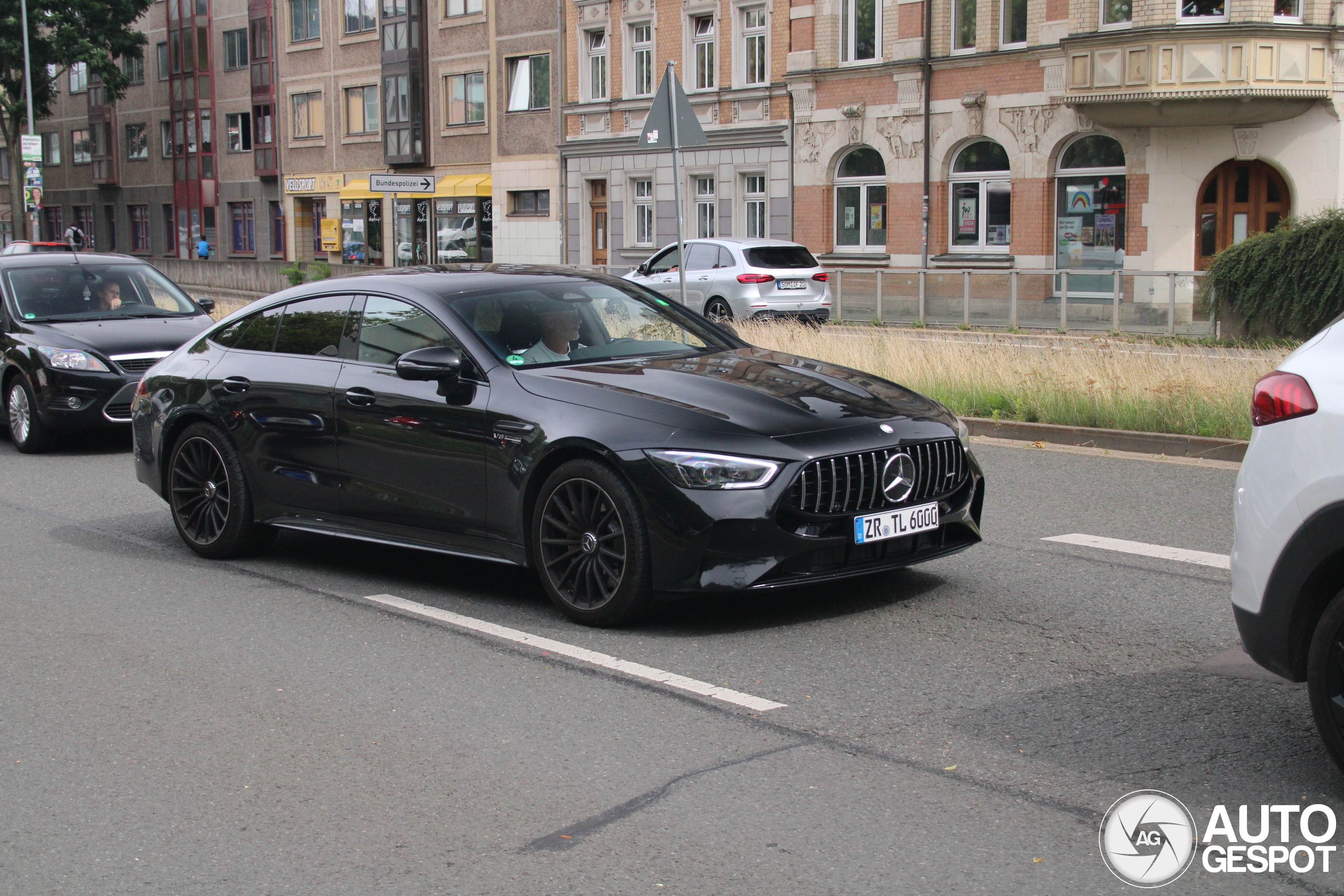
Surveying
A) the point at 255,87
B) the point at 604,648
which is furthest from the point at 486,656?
the point at 255,87

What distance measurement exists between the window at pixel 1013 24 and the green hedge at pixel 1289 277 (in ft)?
37.6

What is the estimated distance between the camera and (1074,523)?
28.1ft

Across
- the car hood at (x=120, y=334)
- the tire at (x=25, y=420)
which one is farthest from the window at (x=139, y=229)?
the tire at (x=25, y=420)

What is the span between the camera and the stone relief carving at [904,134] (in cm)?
3453

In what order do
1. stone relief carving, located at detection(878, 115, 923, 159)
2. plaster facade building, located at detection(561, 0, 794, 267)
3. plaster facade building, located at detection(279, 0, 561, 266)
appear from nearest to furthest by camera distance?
stone relief carving, located at detection(878, 115, 923, 159), plaster facade building, located at detection(561, 0, 794, 267), plaster facade building, located at detection(279, 0, 561, 266)

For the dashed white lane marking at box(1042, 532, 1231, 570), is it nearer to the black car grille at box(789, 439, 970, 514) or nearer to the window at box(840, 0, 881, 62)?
the black car grille at box(789, 439, 970, 514)

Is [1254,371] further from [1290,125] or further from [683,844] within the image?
[1290,125]

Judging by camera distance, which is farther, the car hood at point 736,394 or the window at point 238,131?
the window at point 238,131

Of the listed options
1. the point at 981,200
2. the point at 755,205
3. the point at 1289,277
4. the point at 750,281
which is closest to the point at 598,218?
the point at 755,205

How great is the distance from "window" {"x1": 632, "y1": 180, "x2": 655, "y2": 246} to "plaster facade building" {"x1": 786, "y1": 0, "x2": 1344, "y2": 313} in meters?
6.26

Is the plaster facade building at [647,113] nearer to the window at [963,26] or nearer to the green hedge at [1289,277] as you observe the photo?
the window at [963,26]

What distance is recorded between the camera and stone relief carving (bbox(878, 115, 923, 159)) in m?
34.5

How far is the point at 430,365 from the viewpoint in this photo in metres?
6.70

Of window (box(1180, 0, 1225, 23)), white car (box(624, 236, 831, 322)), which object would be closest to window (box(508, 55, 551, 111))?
white car (box(624, 236, 831, 322))
